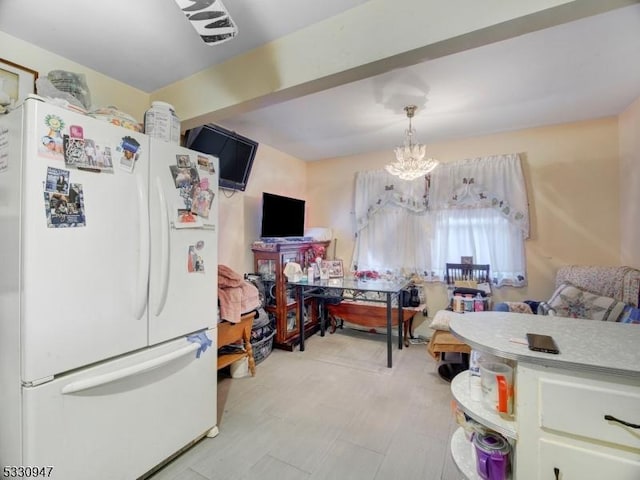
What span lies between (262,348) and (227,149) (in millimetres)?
2054

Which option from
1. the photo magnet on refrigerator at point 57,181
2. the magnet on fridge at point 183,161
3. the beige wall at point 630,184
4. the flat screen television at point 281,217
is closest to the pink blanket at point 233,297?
the flat screen television at point 281,217

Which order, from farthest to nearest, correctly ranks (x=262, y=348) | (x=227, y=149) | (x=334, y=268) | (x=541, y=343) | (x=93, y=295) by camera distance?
1. (x=334, y=268)
2. (x=262, y=348)
3. (x=227, y=149)
4. (x=93, y=295)
5. (x=541, y=343)

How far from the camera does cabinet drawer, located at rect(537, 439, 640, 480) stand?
89 centimetres

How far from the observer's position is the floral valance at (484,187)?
127 inches

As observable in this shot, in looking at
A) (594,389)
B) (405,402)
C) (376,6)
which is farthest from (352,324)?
(376,6)

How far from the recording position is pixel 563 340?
44.1 inches

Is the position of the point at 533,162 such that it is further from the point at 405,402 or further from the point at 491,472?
the point at 491,472

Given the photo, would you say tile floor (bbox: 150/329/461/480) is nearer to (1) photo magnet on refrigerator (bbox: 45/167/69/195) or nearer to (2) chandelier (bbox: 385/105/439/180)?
(1) photo magnet on refrigerator (bbox: 45/167/69/195)

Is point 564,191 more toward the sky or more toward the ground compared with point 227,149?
more toward the ground

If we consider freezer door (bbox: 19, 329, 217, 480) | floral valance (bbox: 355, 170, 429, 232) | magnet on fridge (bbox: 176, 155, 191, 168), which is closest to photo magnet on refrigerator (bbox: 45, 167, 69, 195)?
magnet on fridge (bbox: 176, 155, 191, 168)

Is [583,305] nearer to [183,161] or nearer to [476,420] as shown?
[476,420]

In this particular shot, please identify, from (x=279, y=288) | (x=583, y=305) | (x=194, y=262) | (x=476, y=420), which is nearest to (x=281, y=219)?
(x=279, y=288)

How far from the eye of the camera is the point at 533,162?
3.22 meters

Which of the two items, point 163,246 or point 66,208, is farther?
point 163,246
